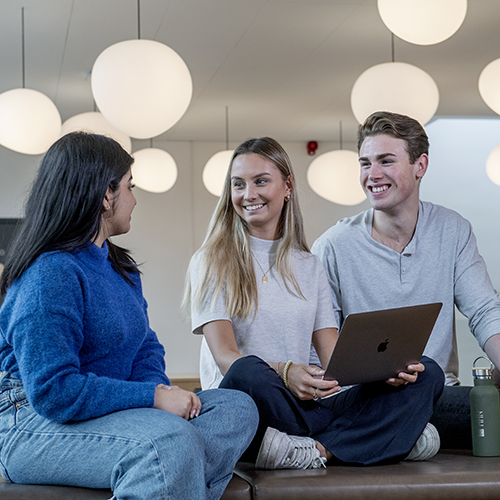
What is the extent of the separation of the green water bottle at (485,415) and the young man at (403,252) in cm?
39

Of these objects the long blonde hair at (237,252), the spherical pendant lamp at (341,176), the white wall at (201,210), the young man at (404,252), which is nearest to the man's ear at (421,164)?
the young man at (404,252)

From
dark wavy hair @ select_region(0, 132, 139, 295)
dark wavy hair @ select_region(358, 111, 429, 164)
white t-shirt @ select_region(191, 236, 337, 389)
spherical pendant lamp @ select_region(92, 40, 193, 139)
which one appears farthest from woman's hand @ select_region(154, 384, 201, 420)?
spherical pendant lamp @ select_region(92, 40, 193, 139)

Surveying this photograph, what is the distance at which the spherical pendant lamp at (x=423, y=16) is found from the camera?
8.55 ft

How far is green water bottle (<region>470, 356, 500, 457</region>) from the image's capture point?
1.81 metres

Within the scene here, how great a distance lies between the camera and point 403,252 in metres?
2.29

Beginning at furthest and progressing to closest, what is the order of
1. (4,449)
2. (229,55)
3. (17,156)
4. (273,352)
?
1. (17,156)
2. (229,55)
3. (273,352)
4. (4,449)

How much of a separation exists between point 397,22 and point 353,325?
1.56 meters

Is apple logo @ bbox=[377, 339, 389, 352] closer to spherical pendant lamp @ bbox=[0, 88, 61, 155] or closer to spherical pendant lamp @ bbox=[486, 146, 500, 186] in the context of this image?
spherical pendant lamp @ bbox=[0, 88, 61, 155]

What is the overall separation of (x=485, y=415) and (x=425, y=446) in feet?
0.60

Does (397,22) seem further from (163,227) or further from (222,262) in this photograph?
(163,227)

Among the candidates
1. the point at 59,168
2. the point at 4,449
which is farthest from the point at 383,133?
the point at 4,449

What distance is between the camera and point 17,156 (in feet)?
19.2

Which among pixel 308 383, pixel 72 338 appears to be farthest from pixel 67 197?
pixel 308 383

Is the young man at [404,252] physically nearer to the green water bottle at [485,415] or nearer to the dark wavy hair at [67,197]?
the green water bottle at [485,415]
